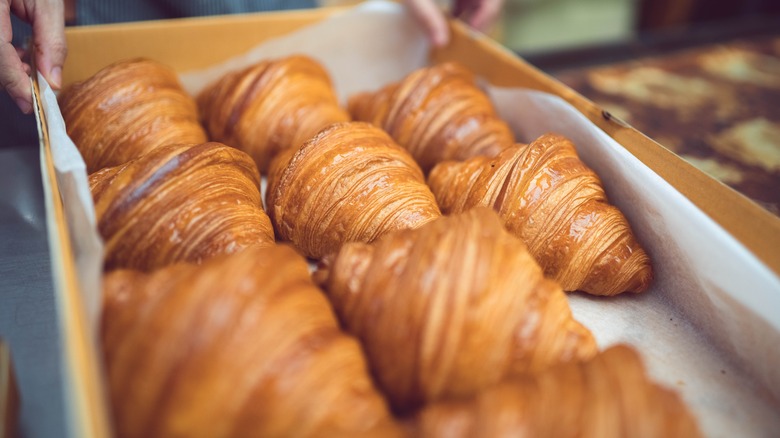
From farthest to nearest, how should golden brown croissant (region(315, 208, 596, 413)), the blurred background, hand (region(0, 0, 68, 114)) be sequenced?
the blurred background, hand (region(0, 0, 68, 114)), golden brown croissant (region(315, 208, 596, 413))

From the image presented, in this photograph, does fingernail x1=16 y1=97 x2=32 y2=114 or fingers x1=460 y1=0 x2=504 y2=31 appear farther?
fingers x1=460 y1=0 x2=504 y2=31

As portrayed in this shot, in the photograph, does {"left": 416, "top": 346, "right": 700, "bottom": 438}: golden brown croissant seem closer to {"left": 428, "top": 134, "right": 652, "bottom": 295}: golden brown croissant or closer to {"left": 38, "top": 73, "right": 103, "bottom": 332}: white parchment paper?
{"left": 428, "top": 134, "right": 652, "bottom": 295}: golden brown croissant

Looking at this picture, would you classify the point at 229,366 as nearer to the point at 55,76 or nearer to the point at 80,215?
the point at 80,215

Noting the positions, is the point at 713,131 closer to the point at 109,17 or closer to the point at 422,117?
the point at 422,117

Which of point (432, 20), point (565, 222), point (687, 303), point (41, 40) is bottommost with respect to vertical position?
point (687, 303)

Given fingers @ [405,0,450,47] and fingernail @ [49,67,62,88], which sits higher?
fingers @ [405,0,450,47]

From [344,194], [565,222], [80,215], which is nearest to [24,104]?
[80,215]

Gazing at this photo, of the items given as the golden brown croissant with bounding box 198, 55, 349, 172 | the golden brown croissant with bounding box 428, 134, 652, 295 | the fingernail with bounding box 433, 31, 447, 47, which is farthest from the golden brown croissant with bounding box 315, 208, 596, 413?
the fingernail with bounding box 433, 31, 447, 47
